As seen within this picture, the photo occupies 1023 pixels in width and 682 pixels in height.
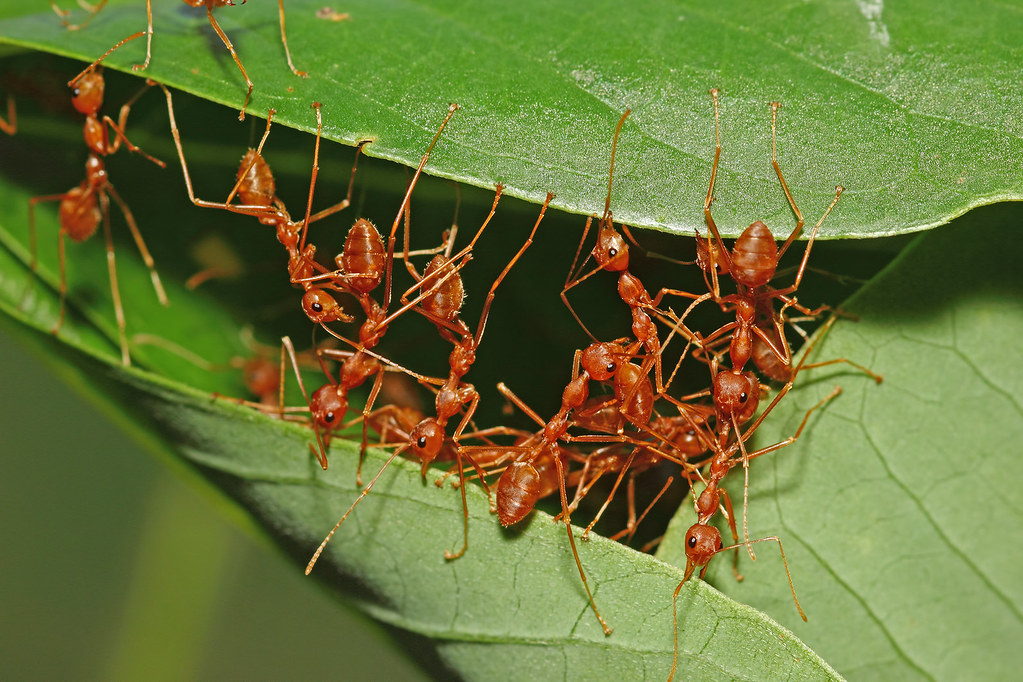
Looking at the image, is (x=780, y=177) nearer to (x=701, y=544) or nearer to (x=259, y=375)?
(x=701, y=544)

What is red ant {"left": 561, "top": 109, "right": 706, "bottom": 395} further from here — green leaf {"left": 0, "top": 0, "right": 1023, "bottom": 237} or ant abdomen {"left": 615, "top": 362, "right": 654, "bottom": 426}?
green leaf {"left": 0, "top": 0, "right": 1023, "bottom": 237}

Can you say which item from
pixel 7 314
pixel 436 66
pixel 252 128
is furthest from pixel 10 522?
pixel 436 66

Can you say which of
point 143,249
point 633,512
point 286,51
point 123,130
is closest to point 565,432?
point 633,512

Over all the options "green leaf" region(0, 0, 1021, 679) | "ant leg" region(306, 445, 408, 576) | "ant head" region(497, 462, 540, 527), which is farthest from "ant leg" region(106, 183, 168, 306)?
"ant head" region(497, 462, 540, 527)

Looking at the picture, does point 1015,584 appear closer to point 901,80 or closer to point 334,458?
point 901,80

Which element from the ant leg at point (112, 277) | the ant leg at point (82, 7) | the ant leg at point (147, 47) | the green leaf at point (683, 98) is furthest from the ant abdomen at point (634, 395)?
the ant leg at point (82, 7)

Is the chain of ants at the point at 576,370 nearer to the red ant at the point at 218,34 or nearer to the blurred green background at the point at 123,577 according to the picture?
the red ant at the point at 218,34
